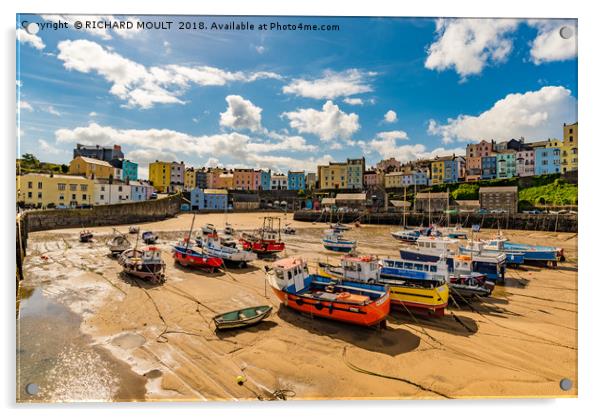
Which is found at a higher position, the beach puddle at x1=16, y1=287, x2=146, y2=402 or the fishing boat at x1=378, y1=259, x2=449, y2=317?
the fishing boat at x1=378, y1=259, x2=449, y2=317

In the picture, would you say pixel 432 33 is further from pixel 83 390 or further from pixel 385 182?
pixel 385 182

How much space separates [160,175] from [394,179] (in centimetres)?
4301

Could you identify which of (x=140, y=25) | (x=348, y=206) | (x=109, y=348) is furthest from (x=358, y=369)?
(x=348, y=206)

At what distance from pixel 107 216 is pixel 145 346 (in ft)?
86.2

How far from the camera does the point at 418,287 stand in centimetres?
880

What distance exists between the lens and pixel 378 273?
959 cm

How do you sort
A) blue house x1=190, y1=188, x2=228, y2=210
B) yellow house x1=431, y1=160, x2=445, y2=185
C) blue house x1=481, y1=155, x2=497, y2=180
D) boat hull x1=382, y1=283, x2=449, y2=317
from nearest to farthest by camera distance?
boat hull x1=382, y1=283, x2=449, y2=317 → blue house x1=190, y1=188, x2=228, y2=210 → blue house x1=481, y1=155, x2=497, y2=180 → yellow house x1=431, y1=160, x2=445, y2=185

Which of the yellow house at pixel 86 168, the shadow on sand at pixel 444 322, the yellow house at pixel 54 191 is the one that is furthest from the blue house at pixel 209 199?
the shadow on sand at pixel 444 322

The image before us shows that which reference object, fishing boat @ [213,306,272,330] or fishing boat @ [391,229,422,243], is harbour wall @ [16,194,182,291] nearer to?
fishing boat @ [213,306,272,330]

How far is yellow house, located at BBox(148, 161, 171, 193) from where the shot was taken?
168 ft

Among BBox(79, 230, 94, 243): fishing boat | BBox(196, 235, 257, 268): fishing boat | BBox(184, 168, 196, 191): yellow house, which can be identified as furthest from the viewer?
BBox(184, 168, 196, 191): yellow house

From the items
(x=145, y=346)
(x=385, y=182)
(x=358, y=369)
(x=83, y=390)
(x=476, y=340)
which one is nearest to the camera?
(x=83, y=390)

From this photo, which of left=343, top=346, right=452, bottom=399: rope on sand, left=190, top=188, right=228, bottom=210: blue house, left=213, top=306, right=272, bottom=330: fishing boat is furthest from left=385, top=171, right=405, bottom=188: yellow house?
left=343, top=346, right=452, bottom=399: rope on sand

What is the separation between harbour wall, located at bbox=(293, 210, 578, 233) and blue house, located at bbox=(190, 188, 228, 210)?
13.5m
